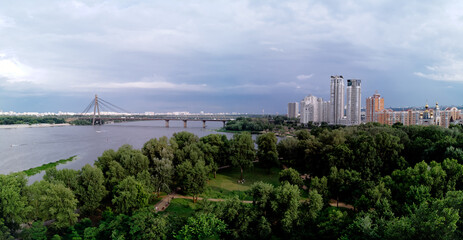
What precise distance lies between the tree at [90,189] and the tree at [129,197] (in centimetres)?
55

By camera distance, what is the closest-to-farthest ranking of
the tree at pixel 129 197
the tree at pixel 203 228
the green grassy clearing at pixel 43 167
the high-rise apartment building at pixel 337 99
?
the tree at pixel 203 228 → the tree at pixel 129 197 → the green grassy clearing at pixel 43 167 → the high-rise apartment building at pixel 337 99

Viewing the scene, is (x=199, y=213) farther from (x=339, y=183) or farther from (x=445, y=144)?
(x=445, y=144)

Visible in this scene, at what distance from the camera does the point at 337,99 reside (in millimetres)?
35031

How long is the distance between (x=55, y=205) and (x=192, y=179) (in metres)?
4.22

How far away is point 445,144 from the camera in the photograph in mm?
10719

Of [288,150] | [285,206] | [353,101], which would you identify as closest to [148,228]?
[285,206]

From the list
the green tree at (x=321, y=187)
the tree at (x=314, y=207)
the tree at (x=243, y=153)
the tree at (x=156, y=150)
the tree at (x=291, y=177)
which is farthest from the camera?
the tree at (x=243, y=153)

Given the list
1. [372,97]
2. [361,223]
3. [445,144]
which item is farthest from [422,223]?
[372,97]

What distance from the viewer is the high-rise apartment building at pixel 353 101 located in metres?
31.7

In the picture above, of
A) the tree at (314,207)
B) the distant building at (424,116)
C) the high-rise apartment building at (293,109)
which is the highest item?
the high-rise apartment building at (293,109)

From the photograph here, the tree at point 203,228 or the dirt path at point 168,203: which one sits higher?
the tree at point 203,228

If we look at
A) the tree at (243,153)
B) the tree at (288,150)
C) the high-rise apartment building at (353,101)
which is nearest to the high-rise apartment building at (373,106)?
the high-rise apartment building at (353,101)

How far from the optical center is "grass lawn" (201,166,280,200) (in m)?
10.5

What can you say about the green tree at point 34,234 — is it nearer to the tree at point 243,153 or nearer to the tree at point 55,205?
the tree at point 55,205
